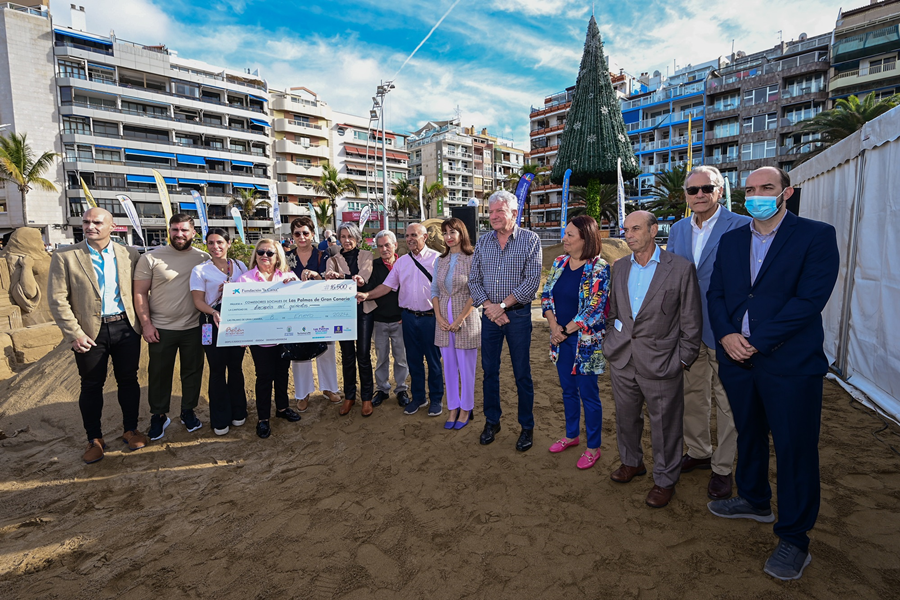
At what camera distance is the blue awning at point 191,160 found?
39.3 meters

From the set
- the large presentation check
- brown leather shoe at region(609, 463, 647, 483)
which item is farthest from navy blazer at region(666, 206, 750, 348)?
the large presentation check

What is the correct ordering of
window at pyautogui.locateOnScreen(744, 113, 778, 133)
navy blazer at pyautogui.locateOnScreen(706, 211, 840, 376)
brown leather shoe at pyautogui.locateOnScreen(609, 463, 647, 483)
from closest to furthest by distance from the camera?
navy blazer at pyautogui.locateOnScreen(706, 211, 840, 376)
brown leather shoe at pyautogui.locateOnScreen(609, 463, 647, 483)
window at pyautogui.locateOnScreen(744, 113, 778, 133)

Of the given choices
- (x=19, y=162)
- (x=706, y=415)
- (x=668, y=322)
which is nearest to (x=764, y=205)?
(x=668, y=322)

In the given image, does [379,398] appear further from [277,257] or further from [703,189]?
[703,189]

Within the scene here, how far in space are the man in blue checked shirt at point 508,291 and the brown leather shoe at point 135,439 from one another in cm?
335

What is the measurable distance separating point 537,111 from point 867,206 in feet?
176

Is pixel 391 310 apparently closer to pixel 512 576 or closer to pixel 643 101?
pixel 512 576

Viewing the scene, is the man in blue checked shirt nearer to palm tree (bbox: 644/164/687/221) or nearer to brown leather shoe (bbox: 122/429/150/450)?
brown leather shoe (bbox: 122/429/150/450)

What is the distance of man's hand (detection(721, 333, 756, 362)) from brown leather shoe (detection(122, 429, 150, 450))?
16.8ft

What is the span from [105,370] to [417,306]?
3.01 metres

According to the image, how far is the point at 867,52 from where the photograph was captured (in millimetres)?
30922

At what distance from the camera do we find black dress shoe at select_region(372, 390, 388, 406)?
5105 millimetres

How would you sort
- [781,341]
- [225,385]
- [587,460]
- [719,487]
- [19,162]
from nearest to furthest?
[781,341]
[719,487]
[587,460]
[225,385]
[19,162]

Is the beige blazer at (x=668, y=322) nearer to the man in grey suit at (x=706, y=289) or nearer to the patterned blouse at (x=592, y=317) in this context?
the man in grey suit at (x=706, y=289)
